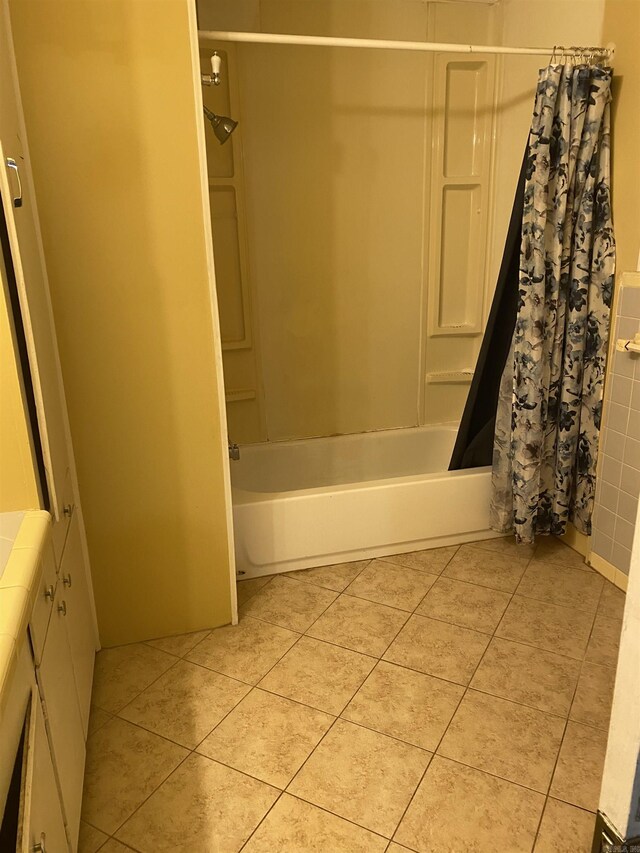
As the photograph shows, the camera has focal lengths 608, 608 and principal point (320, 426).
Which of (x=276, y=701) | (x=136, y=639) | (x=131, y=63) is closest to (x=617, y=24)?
(x=131, y=63)

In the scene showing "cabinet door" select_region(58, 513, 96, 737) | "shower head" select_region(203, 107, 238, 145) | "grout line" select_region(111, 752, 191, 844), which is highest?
"shower head" select_region(203, 107, 238, 145)

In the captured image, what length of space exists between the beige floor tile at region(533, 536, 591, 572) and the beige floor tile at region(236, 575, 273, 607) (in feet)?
3.78

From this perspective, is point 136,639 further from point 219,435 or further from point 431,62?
point 431,62

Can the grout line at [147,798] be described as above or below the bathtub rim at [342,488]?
below

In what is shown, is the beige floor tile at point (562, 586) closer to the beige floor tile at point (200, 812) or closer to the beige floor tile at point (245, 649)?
the beige floor tile at point (245, 649)

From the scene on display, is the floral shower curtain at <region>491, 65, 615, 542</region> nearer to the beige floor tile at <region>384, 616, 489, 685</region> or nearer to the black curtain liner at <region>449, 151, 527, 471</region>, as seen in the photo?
the black curtain liner at <region>449, 151, 527, 471</region>

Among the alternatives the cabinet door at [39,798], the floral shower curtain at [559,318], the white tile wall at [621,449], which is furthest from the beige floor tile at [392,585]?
the cabinet door at [39,798]

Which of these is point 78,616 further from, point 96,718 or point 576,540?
point 576,540

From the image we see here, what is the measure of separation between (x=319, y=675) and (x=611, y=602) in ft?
3.74

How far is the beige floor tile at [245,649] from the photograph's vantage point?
198 cm

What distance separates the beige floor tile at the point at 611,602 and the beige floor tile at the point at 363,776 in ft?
3.16

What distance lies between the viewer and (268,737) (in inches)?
67.4

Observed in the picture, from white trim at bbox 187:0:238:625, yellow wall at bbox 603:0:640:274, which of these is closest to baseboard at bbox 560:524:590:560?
yellow wall at bbox 603:0:640:274

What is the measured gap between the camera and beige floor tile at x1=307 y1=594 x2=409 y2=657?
6.86 ft
